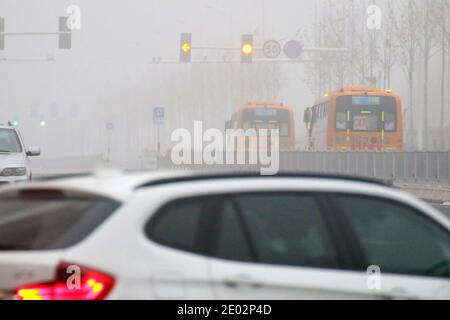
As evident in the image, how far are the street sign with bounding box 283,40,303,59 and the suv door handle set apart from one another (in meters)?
36.1

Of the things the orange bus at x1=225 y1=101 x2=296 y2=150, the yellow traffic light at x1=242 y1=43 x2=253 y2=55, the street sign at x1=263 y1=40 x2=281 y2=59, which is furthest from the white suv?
the street sign at x1=263 y1=40 x2=281 y2=59

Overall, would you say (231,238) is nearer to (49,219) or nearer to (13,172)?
→ (49,219)

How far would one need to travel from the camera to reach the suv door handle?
4672 mm

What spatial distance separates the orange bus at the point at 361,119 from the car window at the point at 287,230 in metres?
30.8

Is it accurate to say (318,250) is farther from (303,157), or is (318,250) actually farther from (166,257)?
(303,157)

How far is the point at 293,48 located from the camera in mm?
40688

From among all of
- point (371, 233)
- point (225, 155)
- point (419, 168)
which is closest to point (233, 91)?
point (225, 155)

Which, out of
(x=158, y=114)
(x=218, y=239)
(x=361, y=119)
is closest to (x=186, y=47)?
(x=361, y=119)

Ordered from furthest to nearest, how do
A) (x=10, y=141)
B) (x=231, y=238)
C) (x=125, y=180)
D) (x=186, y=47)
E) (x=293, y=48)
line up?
(x=293, y=48)
(x=186, y=47)
(x=10, y=141)
(x=125, y=180)
(x=231, y=238)

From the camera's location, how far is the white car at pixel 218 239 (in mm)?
4512

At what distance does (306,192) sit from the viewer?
5.20 metres

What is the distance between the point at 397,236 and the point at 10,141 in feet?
49.8
